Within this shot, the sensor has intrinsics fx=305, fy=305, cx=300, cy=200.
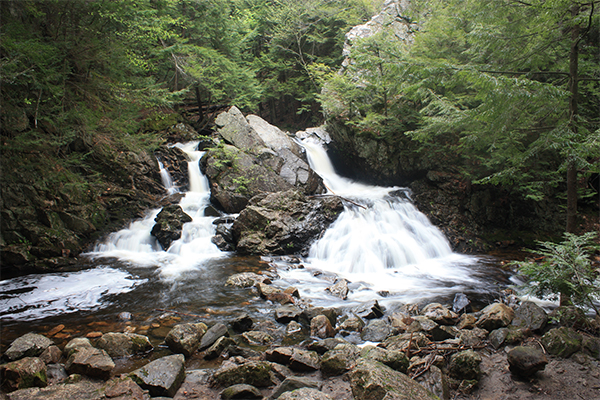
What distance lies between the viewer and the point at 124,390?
285 cm

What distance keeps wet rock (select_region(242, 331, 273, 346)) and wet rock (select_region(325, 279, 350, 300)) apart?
226cm

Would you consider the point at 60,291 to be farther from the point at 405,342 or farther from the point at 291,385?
the point at 405,342

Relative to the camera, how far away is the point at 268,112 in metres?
27.0

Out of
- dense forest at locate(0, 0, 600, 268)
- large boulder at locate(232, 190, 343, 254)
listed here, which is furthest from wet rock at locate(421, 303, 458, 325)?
large boulder at locate(232, 190, 343, 254)

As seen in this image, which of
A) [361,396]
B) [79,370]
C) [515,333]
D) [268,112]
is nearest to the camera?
[361,396]

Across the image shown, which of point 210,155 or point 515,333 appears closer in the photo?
point 515,333

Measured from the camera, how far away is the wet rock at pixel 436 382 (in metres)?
2.97

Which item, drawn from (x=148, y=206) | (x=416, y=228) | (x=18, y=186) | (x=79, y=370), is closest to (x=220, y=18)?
(x=148, y=206)

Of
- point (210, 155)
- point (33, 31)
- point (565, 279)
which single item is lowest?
point (565, 279)

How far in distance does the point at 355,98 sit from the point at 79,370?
12.2 m

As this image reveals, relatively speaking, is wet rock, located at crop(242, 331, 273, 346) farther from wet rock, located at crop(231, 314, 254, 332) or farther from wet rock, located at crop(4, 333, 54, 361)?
wet rock, located at crop(4, 333, 54, 361)

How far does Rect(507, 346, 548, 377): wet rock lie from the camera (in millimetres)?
3069

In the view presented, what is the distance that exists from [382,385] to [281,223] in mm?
7291

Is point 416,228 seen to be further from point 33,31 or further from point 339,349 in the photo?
point 33,31
